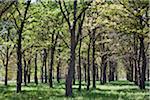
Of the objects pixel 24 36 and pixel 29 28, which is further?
pixel 24 36

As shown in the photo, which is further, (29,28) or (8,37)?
(8,37)

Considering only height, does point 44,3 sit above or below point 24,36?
above

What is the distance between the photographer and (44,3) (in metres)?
30.2

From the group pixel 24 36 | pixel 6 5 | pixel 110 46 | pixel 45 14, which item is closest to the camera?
pixel 6 5

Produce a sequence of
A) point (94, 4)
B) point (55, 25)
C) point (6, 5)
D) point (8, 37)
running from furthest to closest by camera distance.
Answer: point (8, 37)
point (55, 25)
point (94, 4)
point (6, 5)

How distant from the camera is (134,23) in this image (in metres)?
27.5

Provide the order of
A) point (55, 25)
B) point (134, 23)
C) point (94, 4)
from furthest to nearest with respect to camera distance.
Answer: point (55, 25)
point (134, 23)
point (94, 4)

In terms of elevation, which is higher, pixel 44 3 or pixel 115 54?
pixel 44 3

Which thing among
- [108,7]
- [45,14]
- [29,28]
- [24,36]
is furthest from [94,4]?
[24,36]

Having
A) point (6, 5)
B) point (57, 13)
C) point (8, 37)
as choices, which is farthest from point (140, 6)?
point (8, 37)

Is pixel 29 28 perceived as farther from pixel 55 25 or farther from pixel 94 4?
pixel 94 4

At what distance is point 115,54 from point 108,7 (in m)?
22.2

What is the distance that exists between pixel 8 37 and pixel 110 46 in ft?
55.3

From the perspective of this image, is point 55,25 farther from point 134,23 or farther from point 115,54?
point 115,54
